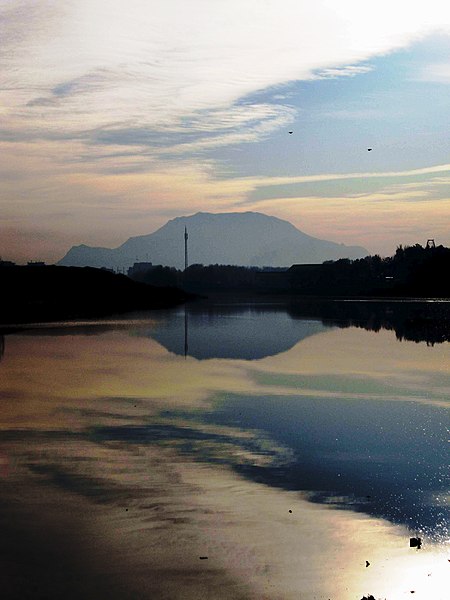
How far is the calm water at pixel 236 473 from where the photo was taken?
11.9 metres

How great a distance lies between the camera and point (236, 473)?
57.3 ft

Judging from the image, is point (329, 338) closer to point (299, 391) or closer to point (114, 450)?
point (299, 391)

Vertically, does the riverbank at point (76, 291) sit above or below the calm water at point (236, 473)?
above

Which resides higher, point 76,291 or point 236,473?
point 76,291

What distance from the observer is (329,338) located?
187 feet

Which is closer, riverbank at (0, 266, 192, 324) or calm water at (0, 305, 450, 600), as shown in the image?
calm water at (0, 305, 450, 600)

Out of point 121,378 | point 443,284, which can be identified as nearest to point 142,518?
point 121,378

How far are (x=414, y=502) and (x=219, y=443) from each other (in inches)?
265

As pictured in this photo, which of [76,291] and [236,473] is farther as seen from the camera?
[76,291]

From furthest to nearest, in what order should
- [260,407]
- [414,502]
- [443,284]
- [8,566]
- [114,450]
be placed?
[443,284]
[260,407]
[114,450]
[414,502]
[8,566]

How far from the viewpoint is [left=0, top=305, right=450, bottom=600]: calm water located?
39.0 feet

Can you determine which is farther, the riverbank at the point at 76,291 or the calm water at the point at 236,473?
the riverbank at the point at 76,291

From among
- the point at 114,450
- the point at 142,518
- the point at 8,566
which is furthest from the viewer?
the point at 114,450

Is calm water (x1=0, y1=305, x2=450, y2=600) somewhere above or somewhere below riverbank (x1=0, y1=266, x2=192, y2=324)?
below
